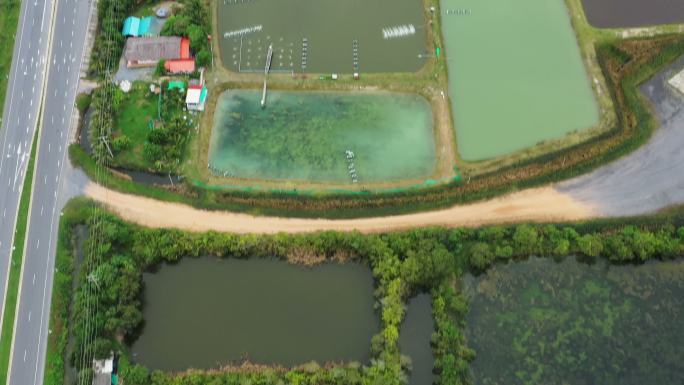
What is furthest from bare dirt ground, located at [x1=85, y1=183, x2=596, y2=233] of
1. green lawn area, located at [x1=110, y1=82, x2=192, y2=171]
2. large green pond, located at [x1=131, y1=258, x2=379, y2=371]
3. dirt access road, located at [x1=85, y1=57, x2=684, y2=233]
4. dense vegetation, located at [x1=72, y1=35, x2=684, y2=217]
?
green lawn area, located at [x1=110, y1=82, x2=192, y2=171]

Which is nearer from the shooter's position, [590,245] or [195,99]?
[590,245]

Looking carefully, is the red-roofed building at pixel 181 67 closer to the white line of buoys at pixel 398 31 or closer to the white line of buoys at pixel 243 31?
the white line of buoys at pixel 243 31

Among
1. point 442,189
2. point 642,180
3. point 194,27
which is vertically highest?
point 194,27

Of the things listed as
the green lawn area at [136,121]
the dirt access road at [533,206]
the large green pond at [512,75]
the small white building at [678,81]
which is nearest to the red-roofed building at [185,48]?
the green lawn area at [136,121]

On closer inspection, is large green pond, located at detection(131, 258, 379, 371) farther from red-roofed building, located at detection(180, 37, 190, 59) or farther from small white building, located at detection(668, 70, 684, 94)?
small white building, located at detection(668, 70, 684, 94)

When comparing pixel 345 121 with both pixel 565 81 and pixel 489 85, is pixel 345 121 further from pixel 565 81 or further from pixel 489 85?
pixel 565 81

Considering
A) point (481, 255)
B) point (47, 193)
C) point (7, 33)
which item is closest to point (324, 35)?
point (481, 255)

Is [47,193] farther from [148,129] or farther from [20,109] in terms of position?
[148,129]

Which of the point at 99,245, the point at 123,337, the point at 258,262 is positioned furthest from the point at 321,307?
the point at 99,245
